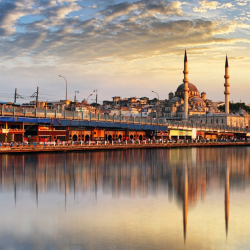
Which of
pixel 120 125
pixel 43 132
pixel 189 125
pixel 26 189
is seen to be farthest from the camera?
pixel 189 125

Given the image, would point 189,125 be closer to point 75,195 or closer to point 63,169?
point 63,169

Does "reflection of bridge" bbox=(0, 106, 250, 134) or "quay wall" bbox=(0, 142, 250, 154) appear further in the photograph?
"reflection of bridge" bbox=(0, 106, 250, 134)

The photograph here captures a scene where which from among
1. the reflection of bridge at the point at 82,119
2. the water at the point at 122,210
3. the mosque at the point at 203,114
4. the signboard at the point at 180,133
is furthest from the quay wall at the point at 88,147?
the mosque at the point at 203,114

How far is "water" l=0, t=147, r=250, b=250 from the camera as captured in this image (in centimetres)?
1520

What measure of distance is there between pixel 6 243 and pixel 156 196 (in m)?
11.1

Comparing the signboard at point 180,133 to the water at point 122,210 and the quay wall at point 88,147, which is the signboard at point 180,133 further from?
the water at point 122,210

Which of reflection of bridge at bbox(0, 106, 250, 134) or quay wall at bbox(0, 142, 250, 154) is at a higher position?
reflection of bridge at bbox(0, 106, 250, 134)

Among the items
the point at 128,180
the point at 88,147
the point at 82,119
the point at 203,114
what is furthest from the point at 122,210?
the point at 203,114

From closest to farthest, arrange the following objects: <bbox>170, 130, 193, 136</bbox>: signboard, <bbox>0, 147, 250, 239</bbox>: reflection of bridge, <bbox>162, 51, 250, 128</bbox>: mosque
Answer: <bbox>0, 147, 250, 239</bbox>: reflection of bridge, <bbox>170, 130, 193, 136</bbox>: signboard, <bbox>162, 51, 250, 128</bbox>: mosque

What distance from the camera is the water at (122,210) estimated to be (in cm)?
1520

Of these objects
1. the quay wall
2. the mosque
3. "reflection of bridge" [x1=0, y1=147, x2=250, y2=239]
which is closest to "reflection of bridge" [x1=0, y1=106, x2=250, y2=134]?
the quay wall

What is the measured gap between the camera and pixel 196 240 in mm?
15383

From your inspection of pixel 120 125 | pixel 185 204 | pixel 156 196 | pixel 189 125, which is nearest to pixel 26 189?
pixel 156 196

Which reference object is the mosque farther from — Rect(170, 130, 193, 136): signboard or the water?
the water
